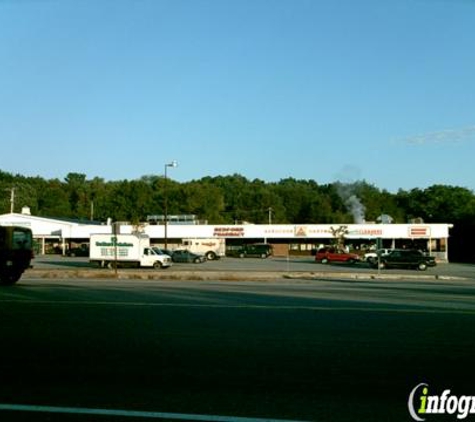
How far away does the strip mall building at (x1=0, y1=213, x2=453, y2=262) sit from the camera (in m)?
75.1

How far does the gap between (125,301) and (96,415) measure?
11387 mm

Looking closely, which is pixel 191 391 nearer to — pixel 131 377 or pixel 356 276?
pixel 131 377

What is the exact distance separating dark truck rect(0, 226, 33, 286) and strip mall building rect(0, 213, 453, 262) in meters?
46.9

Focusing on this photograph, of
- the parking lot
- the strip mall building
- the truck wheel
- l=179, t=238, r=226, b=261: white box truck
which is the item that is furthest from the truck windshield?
the strip mall building

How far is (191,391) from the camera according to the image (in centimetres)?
795

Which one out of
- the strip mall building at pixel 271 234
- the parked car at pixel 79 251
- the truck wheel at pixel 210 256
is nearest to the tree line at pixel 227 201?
the strip mall building at pixel 271 234

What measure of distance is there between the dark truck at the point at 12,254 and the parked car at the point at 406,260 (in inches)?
1248

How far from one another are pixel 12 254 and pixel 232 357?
17.7 meters

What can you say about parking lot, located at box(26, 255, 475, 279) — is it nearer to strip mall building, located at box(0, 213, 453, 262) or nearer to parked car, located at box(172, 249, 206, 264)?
parked car, located at box(172, 249, 206, 264)

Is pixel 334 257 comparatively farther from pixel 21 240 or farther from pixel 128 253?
pixel 21 240

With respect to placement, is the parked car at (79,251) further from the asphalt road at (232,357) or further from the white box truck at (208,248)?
the asphalt road at (232,357)

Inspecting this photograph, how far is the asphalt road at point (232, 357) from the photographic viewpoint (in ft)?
24.4

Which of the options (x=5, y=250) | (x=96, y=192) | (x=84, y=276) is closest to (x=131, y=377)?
(x=5, y=250)

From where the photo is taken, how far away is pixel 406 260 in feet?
167
